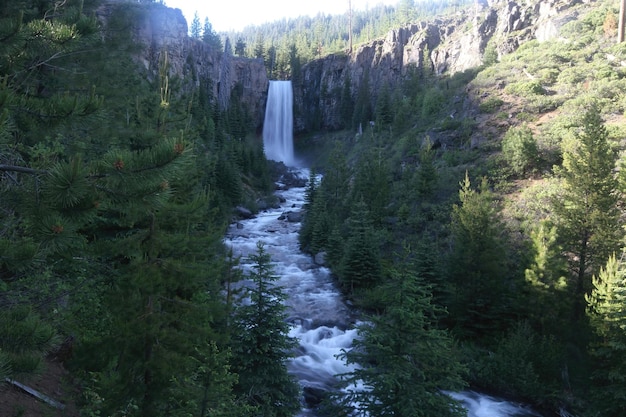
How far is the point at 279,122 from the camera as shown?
88.4 metres

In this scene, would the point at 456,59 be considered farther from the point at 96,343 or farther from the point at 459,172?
the point at 96,343

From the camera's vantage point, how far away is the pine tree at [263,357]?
954cm

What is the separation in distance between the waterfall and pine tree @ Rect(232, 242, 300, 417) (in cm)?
7340

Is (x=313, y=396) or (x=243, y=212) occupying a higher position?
(x=243, y=212)

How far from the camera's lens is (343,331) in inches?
754

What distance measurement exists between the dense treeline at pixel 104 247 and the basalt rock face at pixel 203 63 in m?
42.2

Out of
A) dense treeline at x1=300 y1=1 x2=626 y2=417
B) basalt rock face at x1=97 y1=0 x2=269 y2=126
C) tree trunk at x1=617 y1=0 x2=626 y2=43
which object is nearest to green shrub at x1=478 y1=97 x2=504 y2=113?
dense treeline at x1=300 y1=1 x2=626 y2=417

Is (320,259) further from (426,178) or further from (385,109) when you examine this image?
(385,109)

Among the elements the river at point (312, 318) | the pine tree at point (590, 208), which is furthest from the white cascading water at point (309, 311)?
the pine tree at point (590, 208)

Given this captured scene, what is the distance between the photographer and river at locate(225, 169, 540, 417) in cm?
1403

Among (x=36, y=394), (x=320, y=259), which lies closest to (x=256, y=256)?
(x=36, y=394)

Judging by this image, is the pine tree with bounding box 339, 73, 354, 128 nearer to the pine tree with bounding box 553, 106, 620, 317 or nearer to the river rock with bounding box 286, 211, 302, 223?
the river rock with bounding box 286, 211, 302, 223

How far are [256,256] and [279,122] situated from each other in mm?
80504

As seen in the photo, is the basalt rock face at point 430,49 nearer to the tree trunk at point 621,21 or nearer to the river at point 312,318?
the tree trunk at point 621,21
